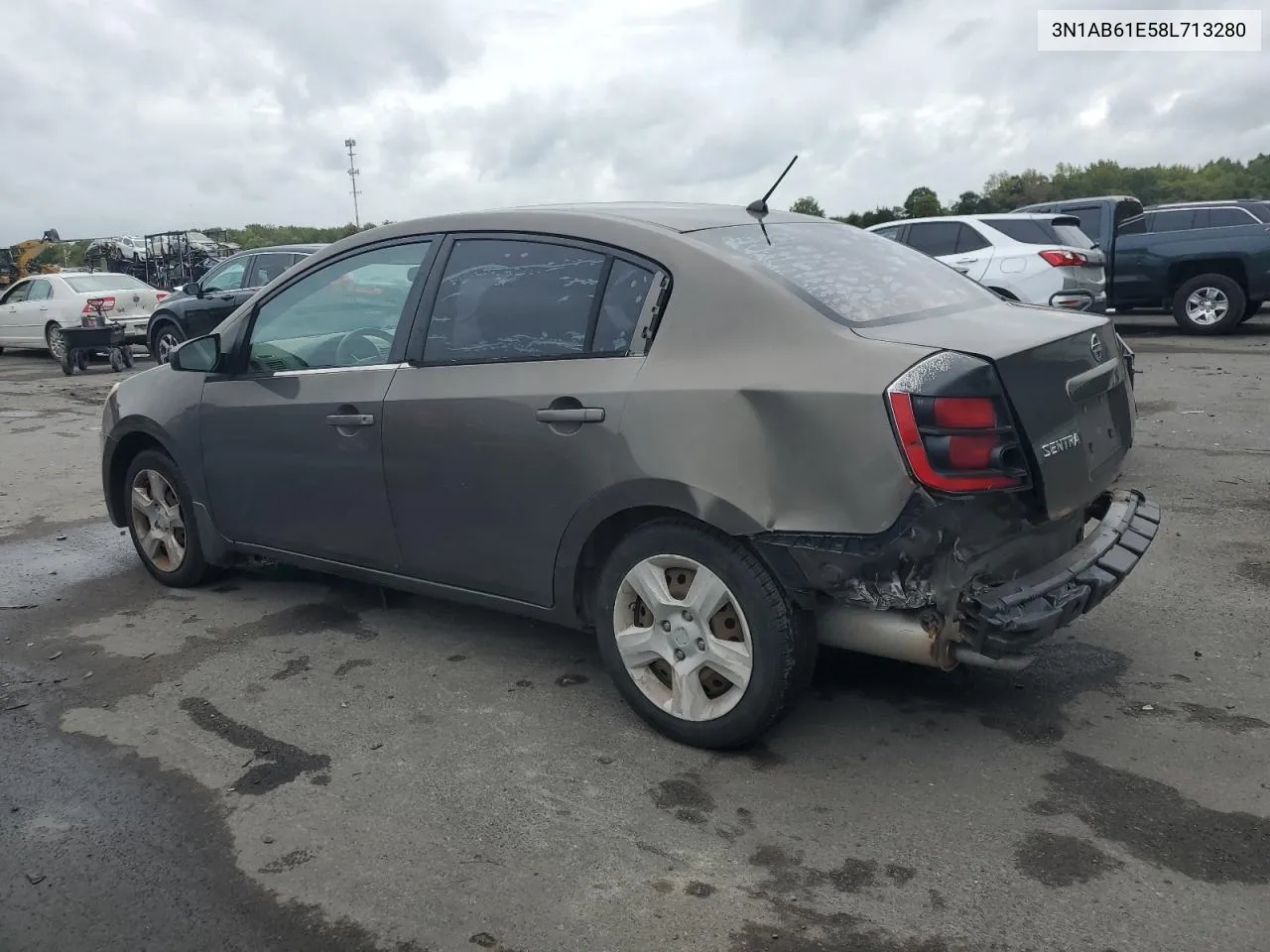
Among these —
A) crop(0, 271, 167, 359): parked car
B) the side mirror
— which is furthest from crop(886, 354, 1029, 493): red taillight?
crop(0, 271, 167, 359): parked car

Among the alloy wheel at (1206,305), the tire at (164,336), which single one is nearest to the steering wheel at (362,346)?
the tire at (164,336)

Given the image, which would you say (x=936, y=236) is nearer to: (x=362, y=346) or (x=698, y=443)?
(x=362, y=346)

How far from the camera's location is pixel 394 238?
14.3 feet

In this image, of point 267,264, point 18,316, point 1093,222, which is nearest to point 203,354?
point 267,264

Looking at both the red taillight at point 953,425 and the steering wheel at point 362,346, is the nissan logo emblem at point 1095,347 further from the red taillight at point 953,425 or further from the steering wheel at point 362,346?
the steering wheel at point 362,346

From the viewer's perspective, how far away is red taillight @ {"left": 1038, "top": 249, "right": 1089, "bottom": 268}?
37.2 ft

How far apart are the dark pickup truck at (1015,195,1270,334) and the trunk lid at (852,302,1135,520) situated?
37.8 ft

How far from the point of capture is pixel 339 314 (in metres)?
4.49

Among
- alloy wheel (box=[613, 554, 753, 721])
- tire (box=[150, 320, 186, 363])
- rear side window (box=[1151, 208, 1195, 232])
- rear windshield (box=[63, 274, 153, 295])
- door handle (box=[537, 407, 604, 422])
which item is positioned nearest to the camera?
alloy wheel (box=[613, 554, 753, 721])

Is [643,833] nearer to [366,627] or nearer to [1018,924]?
[1018,924]

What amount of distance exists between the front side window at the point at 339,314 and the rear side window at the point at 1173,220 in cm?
1423

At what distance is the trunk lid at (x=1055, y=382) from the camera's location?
3.18 m

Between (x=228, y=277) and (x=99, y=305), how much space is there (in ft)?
10.0

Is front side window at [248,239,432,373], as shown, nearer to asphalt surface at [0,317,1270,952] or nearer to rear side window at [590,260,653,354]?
rear side window at [590,260,653,354]
